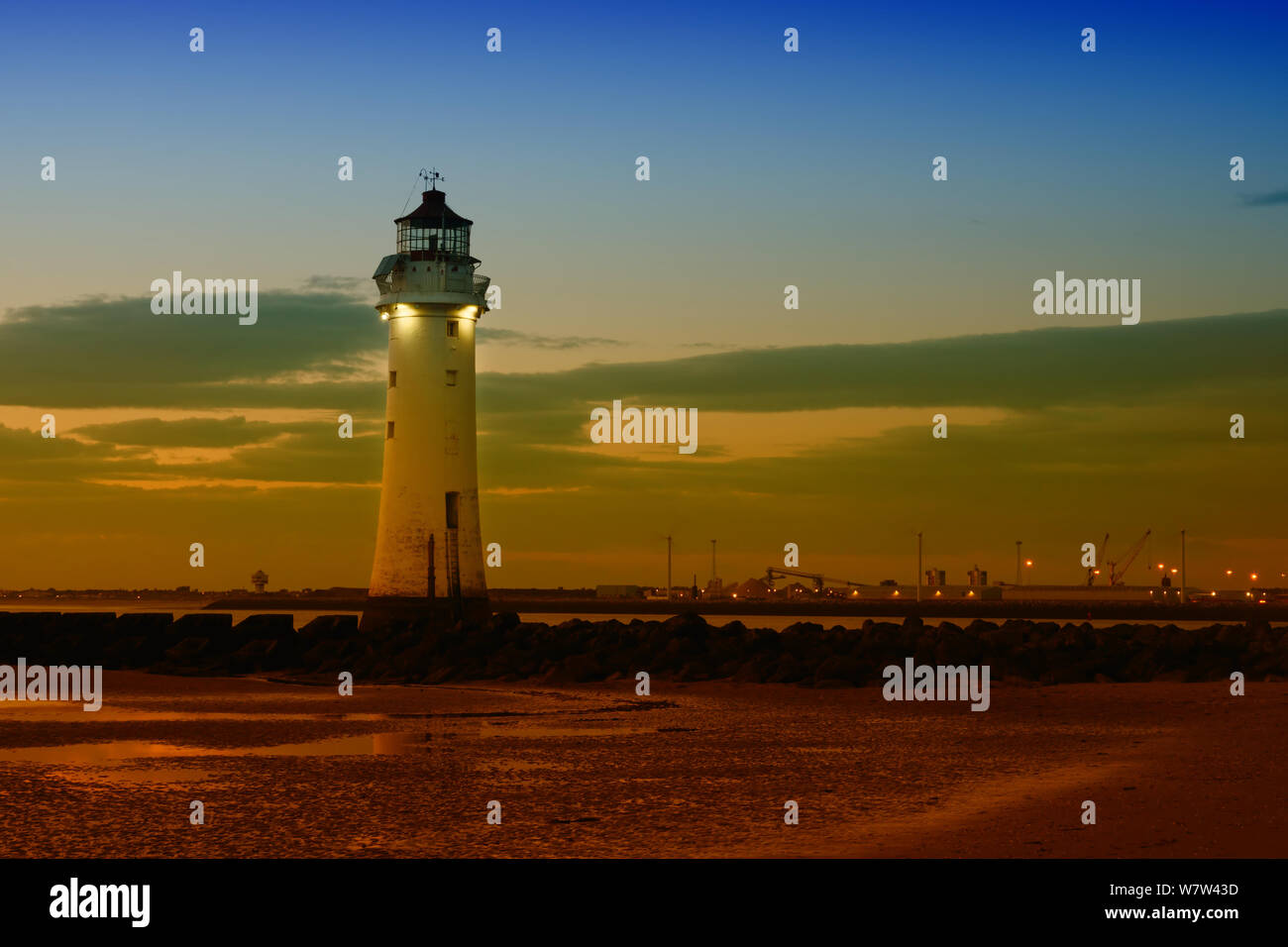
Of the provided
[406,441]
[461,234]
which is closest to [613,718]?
[406,441]

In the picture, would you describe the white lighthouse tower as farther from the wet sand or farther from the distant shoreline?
the distant shoreline

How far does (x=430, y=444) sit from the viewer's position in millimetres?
43875

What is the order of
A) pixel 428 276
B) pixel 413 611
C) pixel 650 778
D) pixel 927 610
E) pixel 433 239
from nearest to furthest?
pixel 650 778 → pixel 413 611 → pixel 428 276 → pixel 433 239 → pixel 927 610

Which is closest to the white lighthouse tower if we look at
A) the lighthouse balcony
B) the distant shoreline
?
the lighthouse balcony

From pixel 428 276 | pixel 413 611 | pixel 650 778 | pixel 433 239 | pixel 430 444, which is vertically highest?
pixel 433 239

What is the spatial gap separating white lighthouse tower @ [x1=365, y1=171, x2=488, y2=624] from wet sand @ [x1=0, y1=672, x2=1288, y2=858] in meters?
17.8

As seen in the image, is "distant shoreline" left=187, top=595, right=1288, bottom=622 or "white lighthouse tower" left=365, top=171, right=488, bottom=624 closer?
"white lighthouse tower" left=365, top=171, right=488, bottom=624

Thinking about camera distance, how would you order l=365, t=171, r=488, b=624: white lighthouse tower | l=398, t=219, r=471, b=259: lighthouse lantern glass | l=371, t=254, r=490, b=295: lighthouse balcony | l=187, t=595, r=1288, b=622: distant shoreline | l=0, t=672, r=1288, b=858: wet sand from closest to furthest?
l=0, t=672, r=1288, b=858: wet sand → l=365, t=171, r=488, b=624: white lighthouse tower → l=371, t=254, r=490, b=295: lighthouse balcony → l=398, t=219, r=471, b=259: lighthouse lantern glass → l=187, t=595, r=1288, b=622: distant shoreline

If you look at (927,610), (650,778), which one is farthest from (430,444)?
(927,610)

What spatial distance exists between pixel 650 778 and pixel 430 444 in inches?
1155

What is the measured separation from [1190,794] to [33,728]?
15552mm

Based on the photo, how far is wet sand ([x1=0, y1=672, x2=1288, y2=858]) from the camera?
461 inches

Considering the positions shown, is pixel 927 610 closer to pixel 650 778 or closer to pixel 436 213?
pixel 436 213
